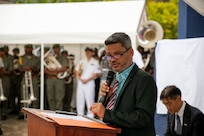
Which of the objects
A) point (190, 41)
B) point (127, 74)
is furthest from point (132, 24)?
point (127, 74)

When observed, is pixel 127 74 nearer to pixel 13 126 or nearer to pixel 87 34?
pixel 87 34

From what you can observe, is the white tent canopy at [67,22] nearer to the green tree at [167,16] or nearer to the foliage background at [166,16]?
the foliage background at [166,16]

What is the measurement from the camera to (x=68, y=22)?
35.2ft

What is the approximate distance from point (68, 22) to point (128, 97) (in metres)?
8.02

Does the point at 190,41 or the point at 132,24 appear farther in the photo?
the point at 132,24

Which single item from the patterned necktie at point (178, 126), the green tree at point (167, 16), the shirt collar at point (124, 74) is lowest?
the patterned necktie at point (178, 126)

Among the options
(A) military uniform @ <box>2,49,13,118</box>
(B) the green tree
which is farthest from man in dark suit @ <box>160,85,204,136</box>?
(B) the green tree

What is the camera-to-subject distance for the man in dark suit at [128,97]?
277 centimetres

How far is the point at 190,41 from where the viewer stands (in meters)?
6.55

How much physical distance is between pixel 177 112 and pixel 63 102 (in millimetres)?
8218

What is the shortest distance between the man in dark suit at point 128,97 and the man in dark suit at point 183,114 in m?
1.73

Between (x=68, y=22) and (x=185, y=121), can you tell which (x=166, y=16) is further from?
(x=185, y=121)

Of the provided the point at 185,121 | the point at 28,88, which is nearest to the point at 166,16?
the point at 28,88

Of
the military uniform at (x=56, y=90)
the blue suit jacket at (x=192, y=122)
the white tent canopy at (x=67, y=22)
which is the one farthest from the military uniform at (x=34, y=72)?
the blue suit jacket at (x=192, y=122)
